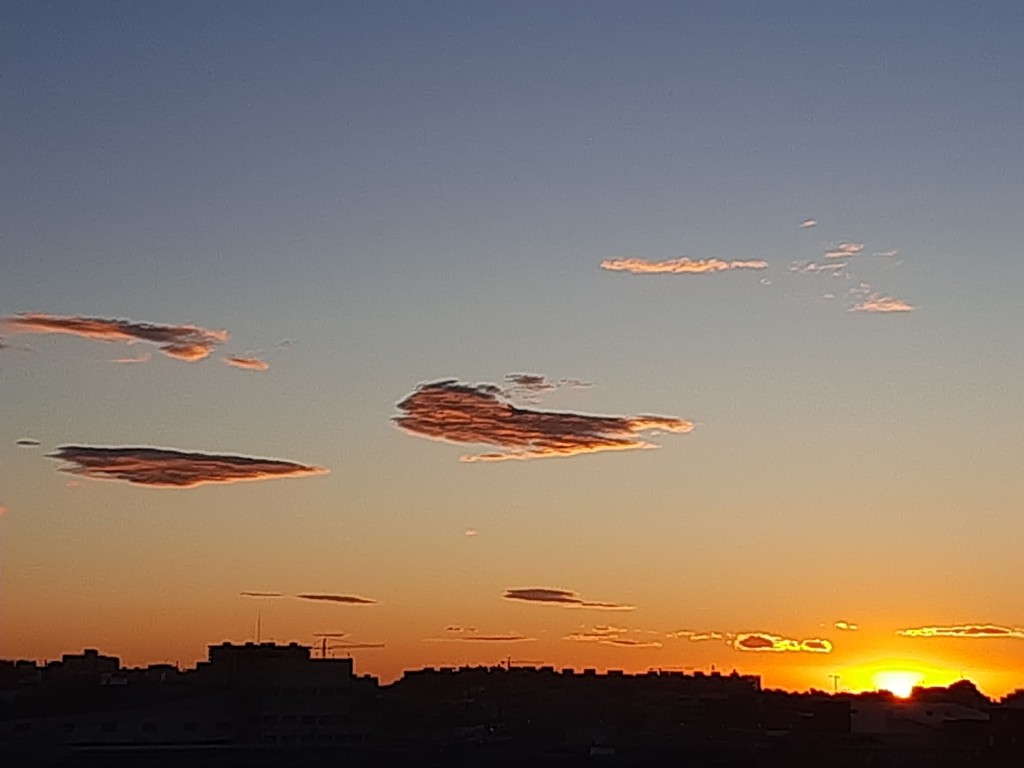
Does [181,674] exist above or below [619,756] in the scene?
above

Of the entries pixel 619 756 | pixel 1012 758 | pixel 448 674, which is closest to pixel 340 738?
pixel 619 756

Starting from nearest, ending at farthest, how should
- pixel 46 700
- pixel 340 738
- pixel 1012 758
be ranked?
pixel 1012 758 < pixel 340 738 < pixel 46 700

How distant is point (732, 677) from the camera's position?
155 m

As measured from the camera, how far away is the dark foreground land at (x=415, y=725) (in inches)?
2773

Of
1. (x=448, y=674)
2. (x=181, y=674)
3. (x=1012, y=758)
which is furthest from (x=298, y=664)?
(x=448, y=674)

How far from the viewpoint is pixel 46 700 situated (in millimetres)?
92875

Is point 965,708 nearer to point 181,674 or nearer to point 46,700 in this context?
point 181,674

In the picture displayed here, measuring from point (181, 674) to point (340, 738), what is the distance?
100.0ft

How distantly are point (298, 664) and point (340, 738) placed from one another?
11.7 meters

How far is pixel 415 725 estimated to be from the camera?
9538cm

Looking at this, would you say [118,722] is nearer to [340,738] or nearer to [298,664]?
[340,738]

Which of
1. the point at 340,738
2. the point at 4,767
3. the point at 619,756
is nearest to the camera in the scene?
the point at 4,767

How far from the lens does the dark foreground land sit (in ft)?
231

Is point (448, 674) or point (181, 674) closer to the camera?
point (181, 674)
